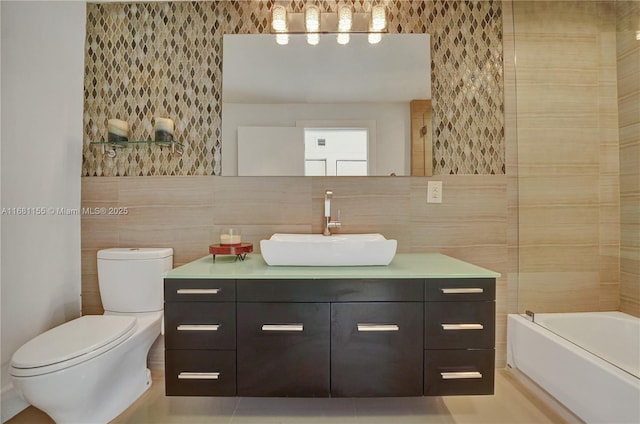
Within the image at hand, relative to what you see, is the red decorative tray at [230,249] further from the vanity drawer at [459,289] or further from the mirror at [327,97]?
the vanity drawer at [459,289]

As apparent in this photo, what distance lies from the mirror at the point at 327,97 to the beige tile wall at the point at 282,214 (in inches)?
5.4

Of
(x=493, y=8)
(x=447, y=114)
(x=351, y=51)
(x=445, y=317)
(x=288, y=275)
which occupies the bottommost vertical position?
(x=445, y=317)

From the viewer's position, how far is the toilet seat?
116 cm

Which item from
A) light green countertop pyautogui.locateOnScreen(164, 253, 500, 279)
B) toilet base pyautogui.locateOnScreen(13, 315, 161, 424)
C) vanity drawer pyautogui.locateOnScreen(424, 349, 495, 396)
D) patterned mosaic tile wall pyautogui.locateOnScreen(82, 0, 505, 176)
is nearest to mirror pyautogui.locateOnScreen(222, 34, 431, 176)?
patterned mosaic tile wall pyautogui.locateOnScreen(82, 0, 505, 176)

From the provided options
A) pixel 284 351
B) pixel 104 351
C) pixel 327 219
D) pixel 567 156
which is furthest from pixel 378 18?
pixel 104 351

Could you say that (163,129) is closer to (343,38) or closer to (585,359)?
(343,38)

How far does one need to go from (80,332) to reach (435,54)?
2367 millimetres

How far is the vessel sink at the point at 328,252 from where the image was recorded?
4.66 feet

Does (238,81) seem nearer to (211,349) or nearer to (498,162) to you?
(211,349)

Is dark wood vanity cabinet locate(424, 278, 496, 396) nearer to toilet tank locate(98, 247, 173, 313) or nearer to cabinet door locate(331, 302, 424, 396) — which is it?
cabinet door locate(331, 302, 424, 396)

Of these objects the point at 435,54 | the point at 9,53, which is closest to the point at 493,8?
the point at 435,54

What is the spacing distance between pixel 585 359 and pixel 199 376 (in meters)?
1.65

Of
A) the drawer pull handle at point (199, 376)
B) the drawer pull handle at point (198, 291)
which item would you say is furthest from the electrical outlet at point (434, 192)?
the drawer pull handle at point (199, 376)

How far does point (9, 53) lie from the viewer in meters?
1.57
